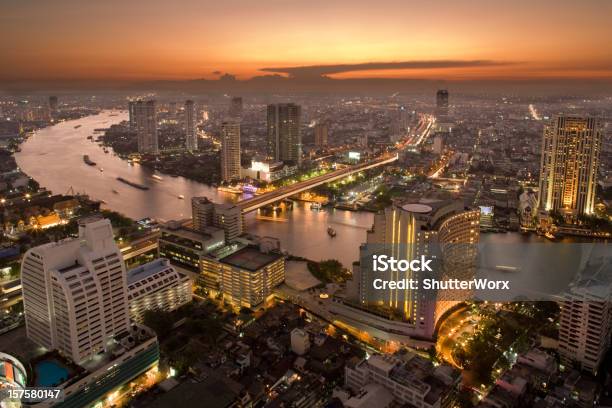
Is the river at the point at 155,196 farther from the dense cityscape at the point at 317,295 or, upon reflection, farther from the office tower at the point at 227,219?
the office tower at the point at 227,219

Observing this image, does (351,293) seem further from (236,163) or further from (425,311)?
(236,163)

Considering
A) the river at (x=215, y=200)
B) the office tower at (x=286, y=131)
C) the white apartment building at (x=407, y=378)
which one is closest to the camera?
the white apartment building at (x=407, y=378)

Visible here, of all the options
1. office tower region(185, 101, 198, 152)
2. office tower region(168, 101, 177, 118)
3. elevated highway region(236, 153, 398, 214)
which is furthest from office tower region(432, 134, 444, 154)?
office tower region(168, 101, 177, 118)

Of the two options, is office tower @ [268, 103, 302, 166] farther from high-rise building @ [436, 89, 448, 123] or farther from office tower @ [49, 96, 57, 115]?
office tower @ [49, 96, 57, 115]

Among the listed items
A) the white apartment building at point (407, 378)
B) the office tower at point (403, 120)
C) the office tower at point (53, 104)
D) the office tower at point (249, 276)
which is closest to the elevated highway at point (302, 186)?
the office tower at point (249, 276)

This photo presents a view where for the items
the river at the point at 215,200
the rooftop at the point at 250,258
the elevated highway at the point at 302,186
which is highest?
the rooftop at the point at 250,258
